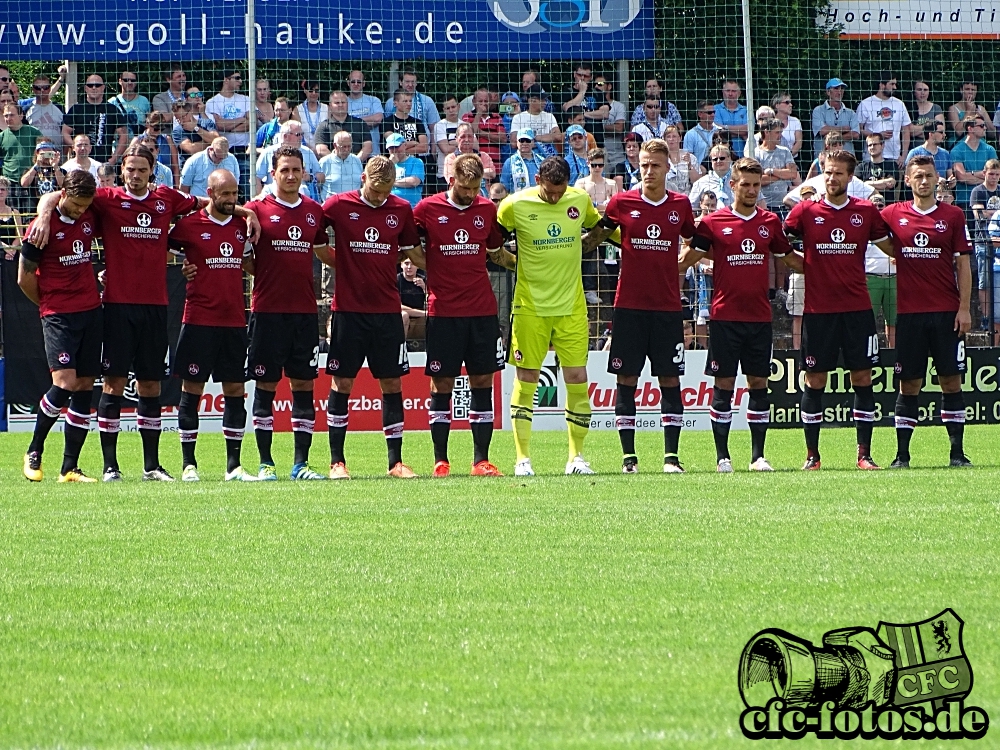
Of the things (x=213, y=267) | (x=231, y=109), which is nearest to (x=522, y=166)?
(x=231, y=109)

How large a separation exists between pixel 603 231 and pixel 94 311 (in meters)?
3.81

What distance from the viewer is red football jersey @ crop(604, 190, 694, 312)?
11.0 meters

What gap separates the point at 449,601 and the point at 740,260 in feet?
20.3

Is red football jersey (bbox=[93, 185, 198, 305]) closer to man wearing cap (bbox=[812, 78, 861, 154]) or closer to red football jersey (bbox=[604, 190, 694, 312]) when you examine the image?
red football jersey (bbox=[604, 190, 694, 312])

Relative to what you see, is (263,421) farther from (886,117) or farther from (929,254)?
(886,117)

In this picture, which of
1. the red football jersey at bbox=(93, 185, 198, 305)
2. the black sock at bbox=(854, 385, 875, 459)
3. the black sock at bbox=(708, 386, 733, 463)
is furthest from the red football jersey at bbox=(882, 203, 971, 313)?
the red football jersey at bbox=(93, 185, 198, 305)

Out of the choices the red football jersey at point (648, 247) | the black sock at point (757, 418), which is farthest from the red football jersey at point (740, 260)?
the black sock at point (757, 418)

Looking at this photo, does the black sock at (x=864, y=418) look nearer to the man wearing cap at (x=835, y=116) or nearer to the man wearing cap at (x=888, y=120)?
the man wearing cap at (x=888, y=120)

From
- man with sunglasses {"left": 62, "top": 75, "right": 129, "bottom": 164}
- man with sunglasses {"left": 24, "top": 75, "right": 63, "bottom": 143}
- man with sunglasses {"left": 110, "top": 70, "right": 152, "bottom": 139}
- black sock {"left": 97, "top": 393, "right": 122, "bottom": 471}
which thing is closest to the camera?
black sock {"left": 97, "top": 393, "right": 122, "bottom": 471}

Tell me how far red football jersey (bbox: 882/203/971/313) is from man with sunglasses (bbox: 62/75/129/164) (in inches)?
388

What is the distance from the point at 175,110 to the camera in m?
18.0

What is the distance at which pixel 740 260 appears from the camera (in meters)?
11.1

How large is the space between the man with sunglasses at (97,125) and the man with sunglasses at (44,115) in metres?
0.22

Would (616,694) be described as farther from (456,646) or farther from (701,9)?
(701,9)
